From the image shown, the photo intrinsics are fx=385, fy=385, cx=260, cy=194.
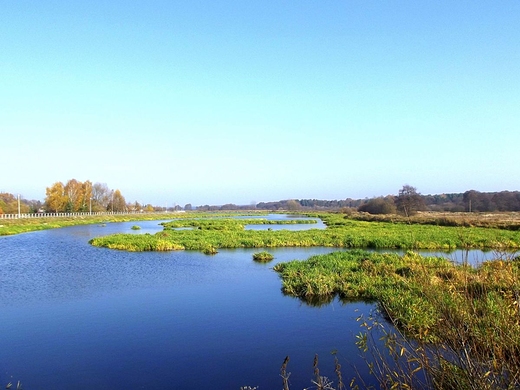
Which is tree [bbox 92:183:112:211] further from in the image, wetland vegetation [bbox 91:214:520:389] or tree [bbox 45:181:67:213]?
wetland vegetation [bbox 91:214:520:389]

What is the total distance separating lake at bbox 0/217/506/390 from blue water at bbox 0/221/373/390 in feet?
0.09

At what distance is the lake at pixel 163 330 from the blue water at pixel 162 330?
1.0 inches

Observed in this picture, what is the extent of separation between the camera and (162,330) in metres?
10.5

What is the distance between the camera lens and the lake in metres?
7.78

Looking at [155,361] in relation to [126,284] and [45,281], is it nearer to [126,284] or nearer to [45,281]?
[126,284]

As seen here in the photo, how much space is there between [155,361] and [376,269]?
10.8m

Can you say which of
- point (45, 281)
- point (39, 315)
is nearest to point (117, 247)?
point (45, 281)

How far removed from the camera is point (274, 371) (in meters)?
8.04

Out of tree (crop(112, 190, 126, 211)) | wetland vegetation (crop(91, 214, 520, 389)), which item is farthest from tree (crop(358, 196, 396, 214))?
tree (crop(112, 190, 126, 211))

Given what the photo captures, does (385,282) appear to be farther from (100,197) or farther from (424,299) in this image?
(100,197)

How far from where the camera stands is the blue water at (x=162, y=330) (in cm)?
779

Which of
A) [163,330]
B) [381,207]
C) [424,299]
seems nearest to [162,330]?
[163,330]

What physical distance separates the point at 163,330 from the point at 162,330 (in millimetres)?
27

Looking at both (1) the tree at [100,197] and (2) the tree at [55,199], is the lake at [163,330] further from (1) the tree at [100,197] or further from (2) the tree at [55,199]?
(1) the tree at [100,197]
